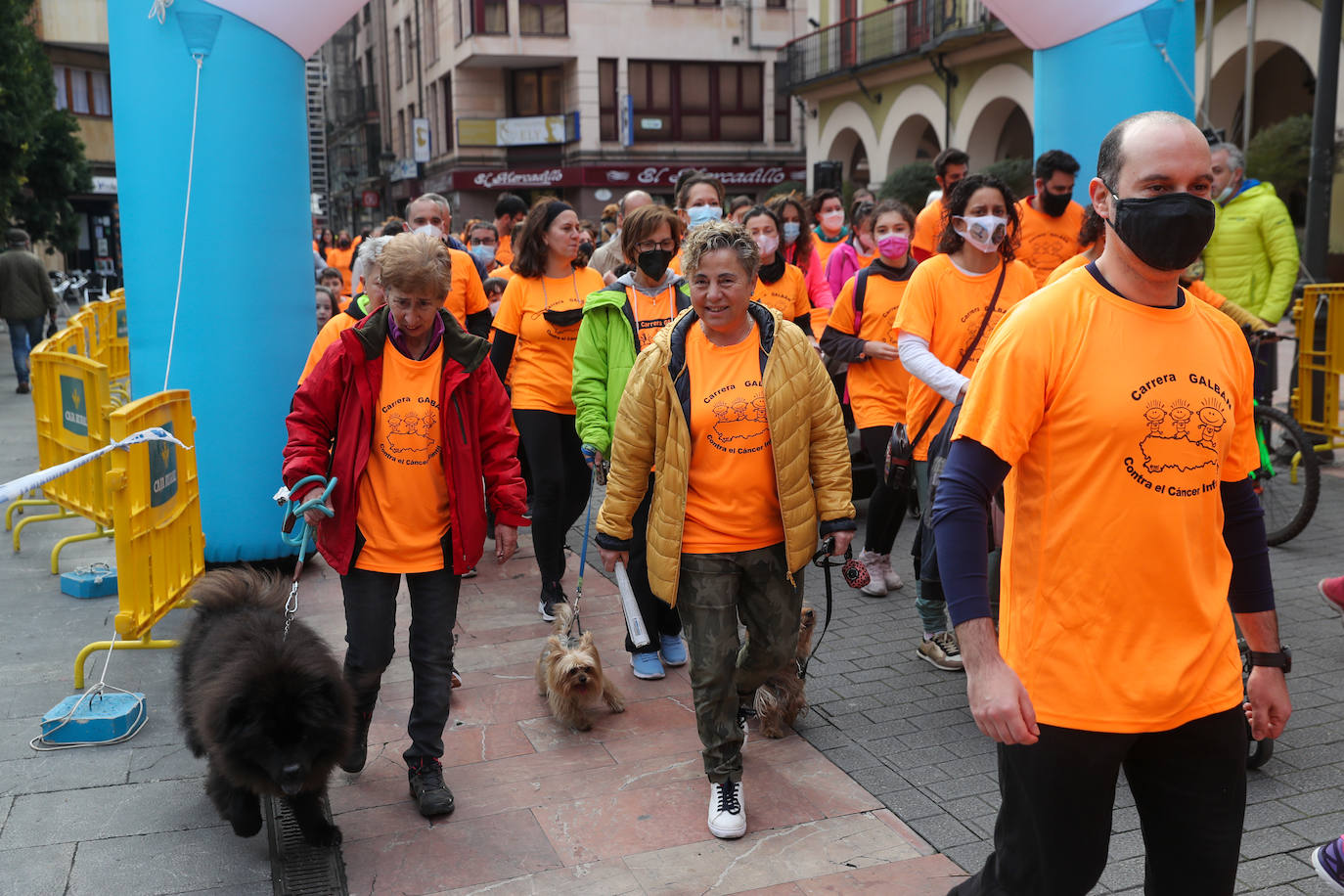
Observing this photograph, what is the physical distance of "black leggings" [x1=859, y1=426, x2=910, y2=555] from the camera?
6.19 meters

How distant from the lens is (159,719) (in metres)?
5.12

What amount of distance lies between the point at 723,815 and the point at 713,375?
146cm

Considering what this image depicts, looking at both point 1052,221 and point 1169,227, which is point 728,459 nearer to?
point 1169,227

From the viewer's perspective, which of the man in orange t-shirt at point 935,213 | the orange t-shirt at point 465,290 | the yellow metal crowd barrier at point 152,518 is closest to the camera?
the yellow metal crowd barrier at point 152,518

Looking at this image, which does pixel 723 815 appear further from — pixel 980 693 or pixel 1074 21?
pixel 1074 21

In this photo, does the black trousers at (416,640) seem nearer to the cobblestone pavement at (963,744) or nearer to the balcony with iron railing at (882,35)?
the cobblestone pavement at (963,744)

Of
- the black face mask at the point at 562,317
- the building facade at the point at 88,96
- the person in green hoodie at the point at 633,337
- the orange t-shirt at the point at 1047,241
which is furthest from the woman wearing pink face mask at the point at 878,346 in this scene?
A: the building facade at the point at 88,96

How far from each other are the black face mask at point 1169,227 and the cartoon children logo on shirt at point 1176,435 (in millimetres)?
231

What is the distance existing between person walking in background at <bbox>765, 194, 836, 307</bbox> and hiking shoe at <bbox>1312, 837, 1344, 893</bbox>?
199 inches

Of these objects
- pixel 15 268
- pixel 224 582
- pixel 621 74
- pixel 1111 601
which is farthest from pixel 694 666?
pixel 621 74

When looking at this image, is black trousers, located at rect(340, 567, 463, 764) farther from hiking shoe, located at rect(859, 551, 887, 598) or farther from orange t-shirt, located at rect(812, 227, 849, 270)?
orange t-shirt, located at rect(812, 227, 849, 270)

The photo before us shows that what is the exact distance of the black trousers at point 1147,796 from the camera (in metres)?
2.39

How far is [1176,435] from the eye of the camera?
2354mm

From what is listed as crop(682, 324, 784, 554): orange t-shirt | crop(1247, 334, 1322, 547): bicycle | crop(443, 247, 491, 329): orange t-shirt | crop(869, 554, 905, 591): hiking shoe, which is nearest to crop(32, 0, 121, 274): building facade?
crop(443, 247, 491, 329): orange t-shirt
